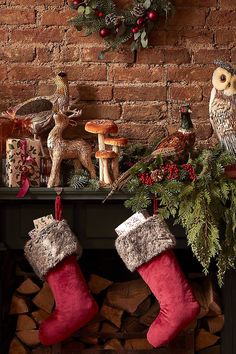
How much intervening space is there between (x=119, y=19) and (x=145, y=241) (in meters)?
1.08

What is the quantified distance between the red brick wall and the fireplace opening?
774mm

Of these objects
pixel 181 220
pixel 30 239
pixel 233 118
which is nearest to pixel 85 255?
pixel 30 239

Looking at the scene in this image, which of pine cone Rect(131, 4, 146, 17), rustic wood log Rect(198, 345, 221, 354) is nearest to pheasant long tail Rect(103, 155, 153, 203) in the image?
pine cone Rect(131, 4, 146, 17)

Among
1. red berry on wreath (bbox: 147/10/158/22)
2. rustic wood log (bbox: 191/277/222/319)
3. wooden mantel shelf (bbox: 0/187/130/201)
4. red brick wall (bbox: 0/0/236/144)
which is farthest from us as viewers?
red brick wall (bbox: 0/0/236/144)

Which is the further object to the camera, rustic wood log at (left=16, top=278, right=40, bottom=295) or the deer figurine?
rustic wood log at (left=16, top=278, right=40, bottom=295)

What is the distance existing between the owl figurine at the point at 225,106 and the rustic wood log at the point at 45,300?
1.04 m

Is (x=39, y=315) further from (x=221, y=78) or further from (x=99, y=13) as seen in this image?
(x=99, y=13)

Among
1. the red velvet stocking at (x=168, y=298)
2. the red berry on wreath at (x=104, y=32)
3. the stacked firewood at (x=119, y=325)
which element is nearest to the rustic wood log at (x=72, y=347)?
the stacked firewood at (x=119, y=325)

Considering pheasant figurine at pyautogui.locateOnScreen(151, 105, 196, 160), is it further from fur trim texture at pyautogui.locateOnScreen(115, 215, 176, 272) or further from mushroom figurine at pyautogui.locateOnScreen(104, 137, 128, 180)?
fur trim texture at pyautogui.locateOnScreen(115, 215, 176, 272)

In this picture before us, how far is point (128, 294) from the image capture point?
2.74 metres

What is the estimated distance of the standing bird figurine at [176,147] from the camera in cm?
250

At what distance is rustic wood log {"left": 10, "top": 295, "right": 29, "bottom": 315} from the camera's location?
107 inches

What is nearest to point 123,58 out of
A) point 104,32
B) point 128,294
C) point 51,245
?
point 104,32

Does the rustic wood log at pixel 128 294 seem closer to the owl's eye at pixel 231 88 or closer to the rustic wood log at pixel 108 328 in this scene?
the rustic wood log at pixel 108 328
